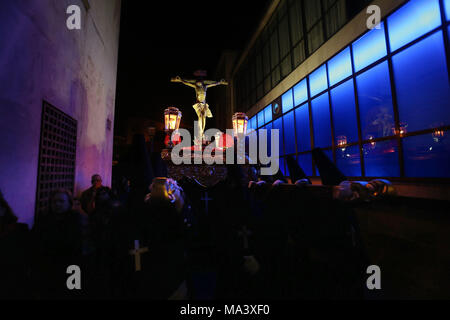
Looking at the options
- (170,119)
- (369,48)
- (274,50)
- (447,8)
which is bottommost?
(170,119)

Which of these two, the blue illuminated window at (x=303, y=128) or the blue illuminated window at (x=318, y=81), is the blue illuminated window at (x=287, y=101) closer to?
the blue illuminated window at (x=303, y=128)

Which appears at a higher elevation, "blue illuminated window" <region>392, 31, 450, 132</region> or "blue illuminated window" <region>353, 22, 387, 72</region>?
"blue illuminated window" <region>353, 22, 387, 72</region>

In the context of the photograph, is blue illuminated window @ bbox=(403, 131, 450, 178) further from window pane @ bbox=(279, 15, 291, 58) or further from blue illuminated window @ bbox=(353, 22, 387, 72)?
window pane @ bbox=(279, 15, 291, 58)

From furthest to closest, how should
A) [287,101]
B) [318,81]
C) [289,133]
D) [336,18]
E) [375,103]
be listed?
1. [287,101]
2. [289,133]
3. [318,81]
4. [336,18]
5. [375,103]

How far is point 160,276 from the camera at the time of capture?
6.59ft

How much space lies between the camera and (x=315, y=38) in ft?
25.2

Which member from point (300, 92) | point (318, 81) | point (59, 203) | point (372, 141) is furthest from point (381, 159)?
point (59, 203)

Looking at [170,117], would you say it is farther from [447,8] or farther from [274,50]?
[274,50]

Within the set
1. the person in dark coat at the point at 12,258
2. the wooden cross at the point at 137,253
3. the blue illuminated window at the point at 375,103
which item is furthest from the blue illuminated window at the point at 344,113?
the person in dark coat at the point at 12,258

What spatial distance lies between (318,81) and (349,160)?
3.44 meters

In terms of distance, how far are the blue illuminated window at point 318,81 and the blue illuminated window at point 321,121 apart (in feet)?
0.99

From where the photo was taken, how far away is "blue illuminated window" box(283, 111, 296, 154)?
9234mm

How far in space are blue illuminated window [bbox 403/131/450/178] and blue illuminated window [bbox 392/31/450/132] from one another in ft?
0.85

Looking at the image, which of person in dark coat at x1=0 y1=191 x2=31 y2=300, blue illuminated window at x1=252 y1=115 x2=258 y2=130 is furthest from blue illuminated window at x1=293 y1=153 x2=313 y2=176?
person in dark coat at x1=0 y1=191 x2=31 y2=300
